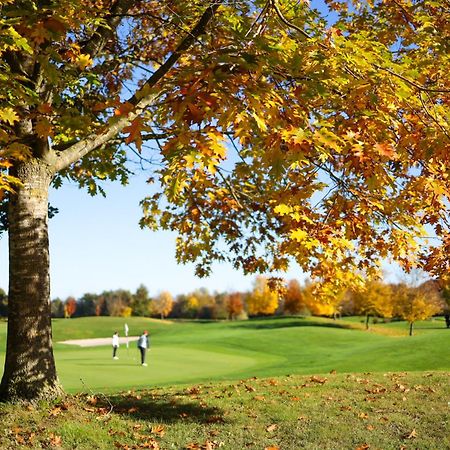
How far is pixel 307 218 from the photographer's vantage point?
8.22m

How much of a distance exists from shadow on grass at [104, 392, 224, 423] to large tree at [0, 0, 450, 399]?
1.54 m

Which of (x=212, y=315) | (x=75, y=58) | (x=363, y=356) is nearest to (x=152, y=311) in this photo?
(x=212, y=315)

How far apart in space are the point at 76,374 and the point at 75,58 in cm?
1554

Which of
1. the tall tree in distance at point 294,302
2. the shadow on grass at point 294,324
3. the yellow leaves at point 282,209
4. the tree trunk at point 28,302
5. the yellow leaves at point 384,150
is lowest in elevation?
the shadow on grass at point 294,324

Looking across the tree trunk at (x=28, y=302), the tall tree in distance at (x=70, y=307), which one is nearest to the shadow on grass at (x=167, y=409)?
the tree trunk at (x=28, y=302)

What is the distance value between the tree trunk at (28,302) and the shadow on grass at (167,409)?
1.34 m

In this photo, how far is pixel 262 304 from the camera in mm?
82125

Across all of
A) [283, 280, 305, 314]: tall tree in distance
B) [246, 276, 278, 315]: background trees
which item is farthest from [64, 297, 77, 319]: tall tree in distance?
[283, 280, 305, 314]: tall tree in distance

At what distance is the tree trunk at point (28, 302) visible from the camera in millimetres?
8297

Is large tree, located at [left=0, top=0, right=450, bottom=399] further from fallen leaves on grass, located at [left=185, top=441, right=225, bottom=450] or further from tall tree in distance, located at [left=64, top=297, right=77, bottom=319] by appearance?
tall tree in distance, located at [left=64, top=297, right=77, bottom=319]

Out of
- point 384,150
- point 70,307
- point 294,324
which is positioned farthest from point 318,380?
point 70,307

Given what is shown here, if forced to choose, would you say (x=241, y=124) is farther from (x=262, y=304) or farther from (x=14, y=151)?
(x=262, y=304)

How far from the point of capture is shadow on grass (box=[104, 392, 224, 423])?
8461 mm

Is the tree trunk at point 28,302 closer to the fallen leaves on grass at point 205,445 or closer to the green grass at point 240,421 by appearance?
the green grass at point 240,421
